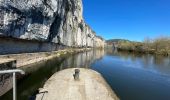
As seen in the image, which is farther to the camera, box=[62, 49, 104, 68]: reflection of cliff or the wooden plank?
box=[62, 49, 104, 68]: reflection of cliff

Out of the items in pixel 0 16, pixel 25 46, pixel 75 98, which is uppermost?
pixel 0 16

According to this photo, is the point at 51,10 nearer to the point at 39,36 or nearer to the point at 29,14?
the point at 39,36

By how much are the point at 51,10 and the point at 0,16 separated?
22407 millimetres

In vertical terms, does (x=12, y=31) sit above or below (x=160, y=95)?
above

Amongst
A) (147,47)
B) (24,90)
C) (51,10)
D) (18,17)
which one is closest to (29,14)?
(18,17)

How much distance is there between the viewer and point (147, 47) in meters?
142

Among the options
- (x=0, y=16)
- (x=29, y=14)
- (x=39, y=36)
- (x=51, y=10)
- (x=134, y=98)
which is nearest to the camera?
(x=134, y=98)

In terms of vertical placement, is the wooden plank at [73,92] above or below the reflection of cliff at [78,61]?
above

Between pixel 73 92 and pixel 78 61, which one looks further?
pixel 78 61

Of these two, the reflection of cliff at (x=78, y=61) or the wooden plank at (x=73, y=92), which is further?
the reflection of cliff at (x=78, y=61)

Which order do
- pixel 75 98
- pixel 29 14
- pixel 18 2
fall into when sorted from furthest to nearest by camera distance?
pixel 29 14 → pixel 18 2 → pixel 75 98

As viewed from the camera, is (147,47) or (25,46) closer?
(25,46)

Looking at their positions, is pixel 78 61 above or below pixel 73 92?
below

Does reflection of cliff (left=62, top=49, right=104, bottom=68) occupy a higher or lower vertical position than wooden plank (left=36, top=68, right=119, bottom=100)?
lower
